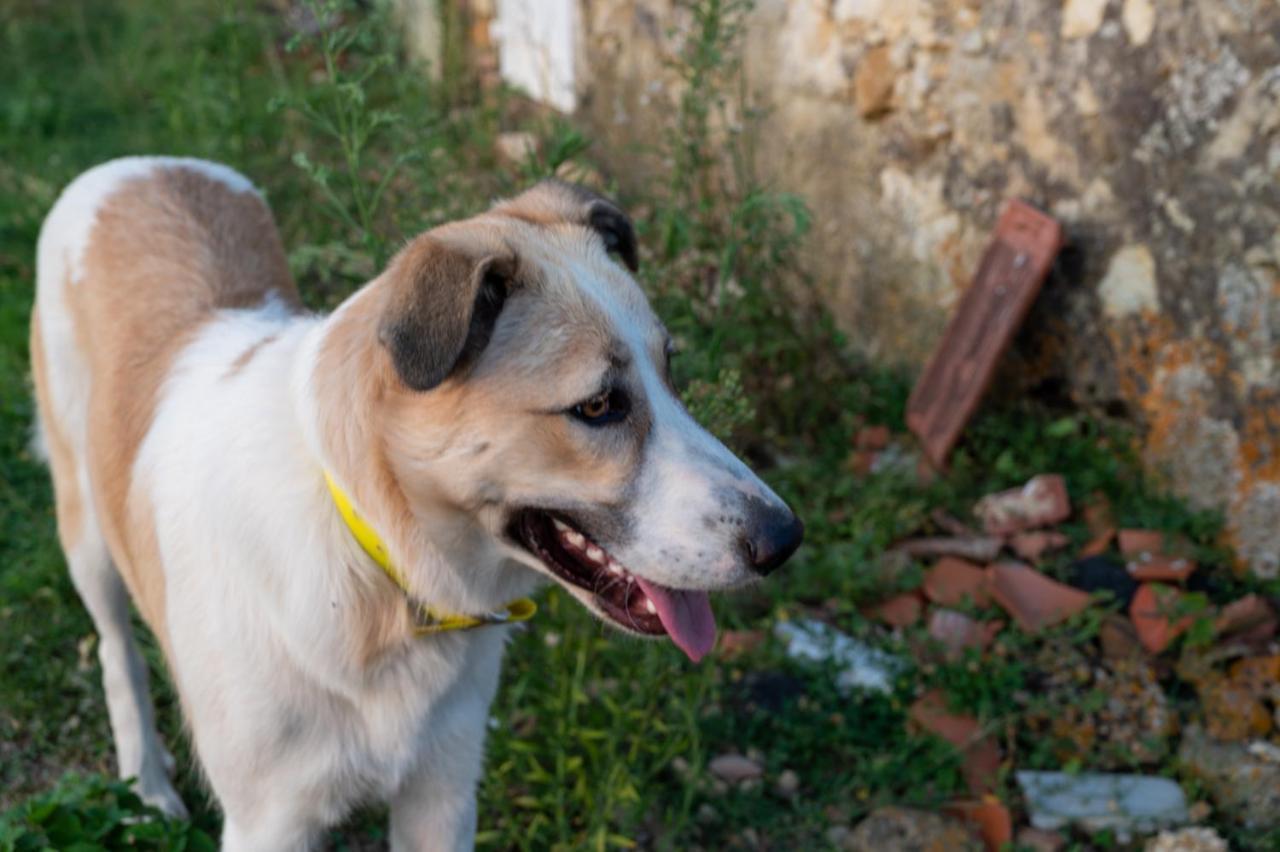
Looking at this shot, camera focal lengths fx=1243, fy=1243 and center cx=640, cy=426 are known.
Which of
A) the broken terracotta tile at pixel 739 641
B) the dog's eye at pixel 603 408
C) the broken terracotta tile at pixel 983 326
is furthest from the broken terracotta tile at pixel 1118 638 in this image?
the dog's eye at pixel 603 408

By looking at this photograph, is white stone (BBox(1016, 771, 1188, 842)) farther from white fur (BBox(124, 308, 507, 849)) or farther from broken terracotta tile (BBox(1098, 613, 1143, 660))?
white fur (BBox(124, 308, 507, 849))

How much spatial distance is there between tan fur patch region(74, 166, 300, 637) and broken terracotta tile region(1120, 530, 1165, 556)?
2.47 metres

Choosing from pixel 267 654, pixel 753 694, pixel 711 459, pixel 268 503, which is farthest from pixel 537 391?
pixel 753 694

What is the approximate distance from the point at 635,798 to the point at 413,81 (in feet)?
7.65

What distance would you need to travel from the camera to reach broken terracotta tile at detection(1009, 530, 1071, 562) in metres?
3.77

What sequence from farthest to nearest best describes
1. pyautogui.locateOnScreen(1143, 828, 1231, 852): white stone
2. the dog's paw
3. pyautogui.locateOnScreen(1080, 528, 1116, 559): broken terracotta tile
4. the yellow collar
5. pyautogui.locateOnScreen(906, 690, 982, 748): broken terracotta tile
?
pyautogui.locateOnScreen(1080, 528, 1116, 559): broken terracotta tile
pyautogui.locateOnScreen(906, 690, 982, 748): broken terracotta tile
the dog's paw
pyautogui.locateOnScreen(1143, 828, 1231, 852): white stone
the yellow collar

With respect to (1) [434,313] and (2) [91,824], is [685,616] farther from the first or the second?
(2) [91,824]

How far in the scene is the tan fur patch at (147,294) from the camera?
2.67 m

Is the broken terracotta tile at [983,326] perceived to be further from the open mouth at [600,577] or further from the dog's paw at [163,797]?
the dog's paw at [163,797]

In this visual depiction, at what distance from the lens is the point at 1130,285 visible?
3.85 meters

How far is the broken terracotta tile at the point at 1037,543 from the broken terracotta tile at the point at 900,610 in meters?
0.37

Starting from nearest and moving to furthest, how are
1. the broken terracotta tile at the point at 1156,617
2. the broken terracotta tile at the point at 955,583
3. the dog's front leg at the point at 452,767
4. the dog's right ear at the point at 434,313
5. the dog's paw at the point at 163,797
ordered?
the dog's right ear at the point at 434,313
the dog's front leg at the point at 452,767
the dog's paw at the point at 163,797
the broken terracotta tile at the point at 1156,617
the broken terracotta tile at the point at 955,583

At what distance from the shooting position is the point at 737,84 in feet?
15.8

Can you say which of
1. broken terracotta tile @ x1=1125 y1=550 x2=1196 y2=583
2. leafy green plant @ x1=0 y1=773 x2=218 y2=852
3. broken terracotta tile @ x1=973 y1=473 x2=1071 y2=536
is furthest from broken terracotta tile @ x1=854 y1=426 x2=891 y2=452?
leafy green plant @ x1=0 y1=773 x2=218 y2=852
